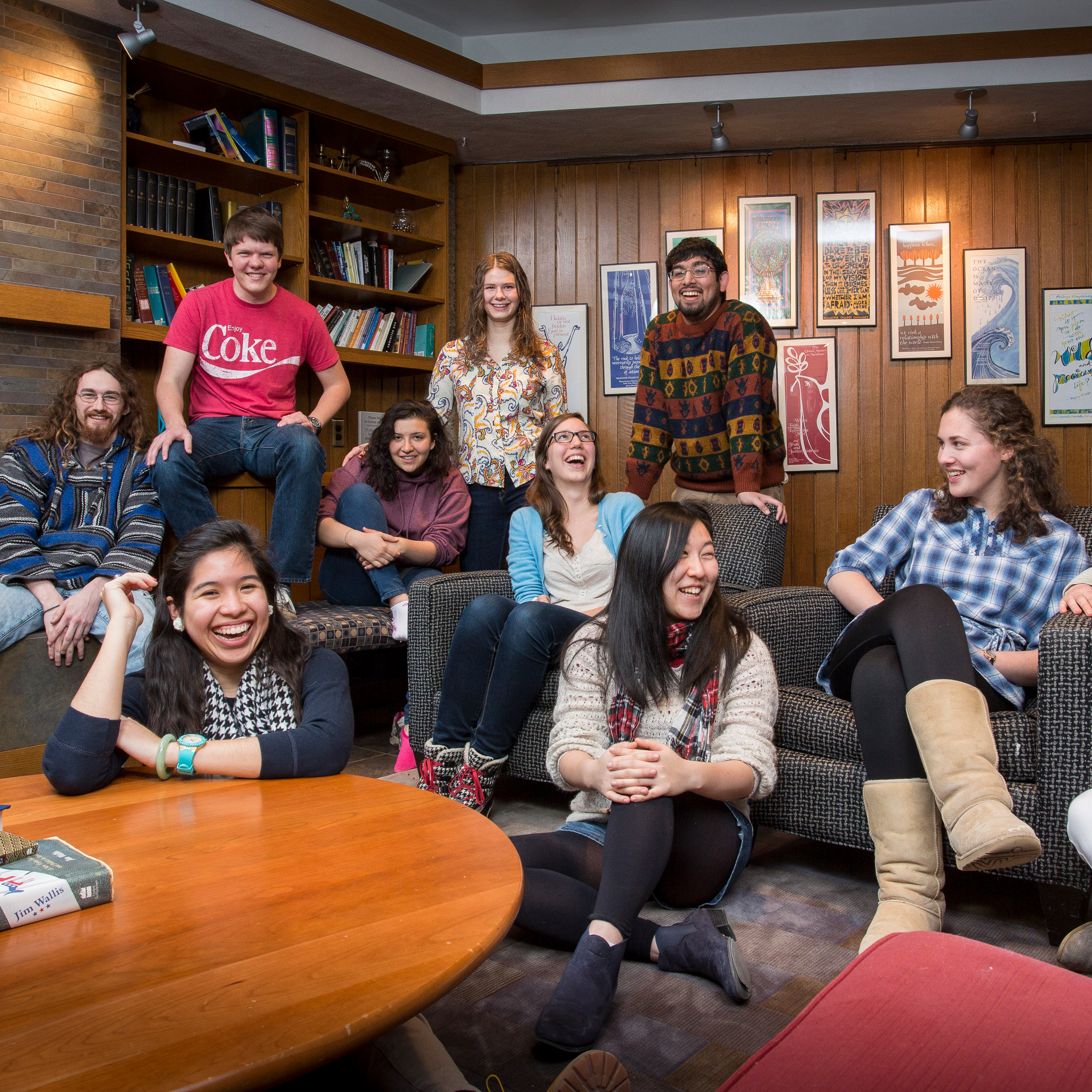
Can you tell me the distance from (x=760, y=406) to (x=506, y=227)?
229 cm

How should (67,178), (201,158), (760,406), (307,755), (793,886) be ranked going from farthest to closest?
(201,158) → (67,178) → (760,406) → (793,886) → (307,755)

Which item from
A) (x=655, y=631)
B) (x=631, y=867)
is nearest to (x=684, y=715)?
(x=655, y=631)

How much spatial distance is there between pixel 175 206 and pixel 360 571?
183 centimetres

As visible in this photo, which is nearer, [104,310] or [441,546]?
[441,546]

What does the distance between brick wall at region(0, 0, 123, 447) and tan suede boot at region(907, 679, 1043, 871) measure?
3.14 meters

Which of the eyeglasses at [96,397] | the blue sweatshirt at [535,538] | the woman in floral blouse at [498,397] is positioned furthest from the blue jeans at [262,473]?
the blue sweatshirt at [535,538]

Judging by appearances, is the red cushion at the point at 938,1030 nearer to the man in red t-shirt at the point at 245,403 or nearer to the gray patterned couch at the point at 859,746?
the gray patterned couch at the point at 859,746

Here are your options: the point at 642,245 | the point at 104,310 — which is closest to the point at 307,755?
the point at 104,310

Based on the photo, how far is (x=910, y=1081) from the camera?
Answer: 2.19 ft

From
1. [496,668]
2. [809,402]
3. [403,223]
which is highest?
[403,223]

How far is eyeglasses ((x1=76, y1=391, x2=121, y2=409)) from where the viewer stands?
279 cm

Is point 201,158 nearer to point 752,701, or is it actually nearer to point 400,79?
point 400,79

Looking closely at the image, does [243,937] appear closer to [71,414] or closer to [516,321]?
[71,414]

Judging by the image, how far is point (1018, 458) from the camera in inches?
80.5
